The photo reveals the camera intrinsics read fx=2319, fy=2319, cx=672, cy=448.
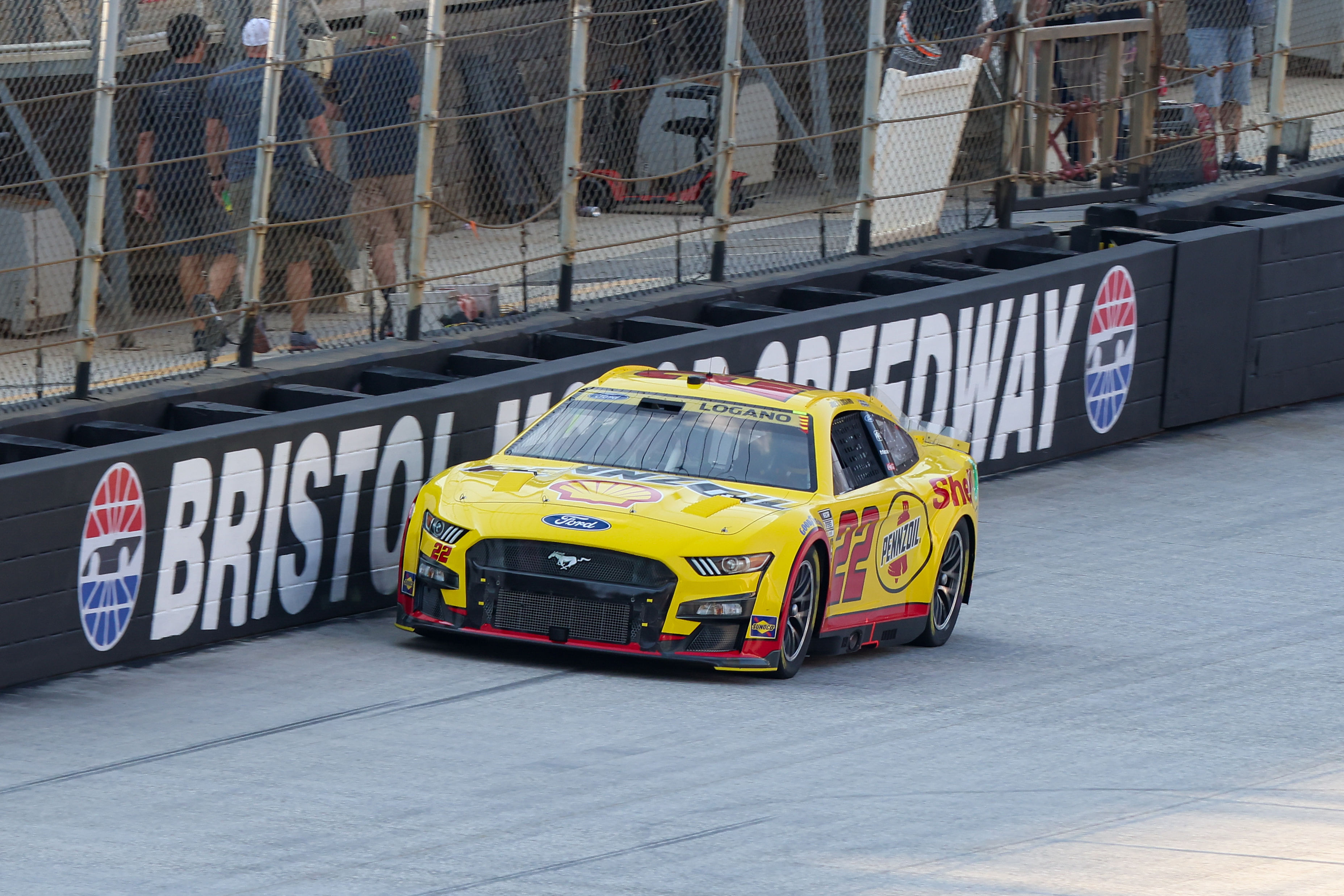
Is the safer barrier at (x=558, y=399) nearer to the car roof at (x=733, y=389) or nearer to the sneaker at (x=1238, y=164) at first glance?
the car roof at (x=733, y=389)

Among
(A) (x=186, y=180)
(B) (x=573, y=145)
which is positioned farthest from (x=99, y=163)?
(B) (x=573, y=145)

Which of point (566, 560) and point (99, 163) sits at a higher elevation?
point (99, 163)

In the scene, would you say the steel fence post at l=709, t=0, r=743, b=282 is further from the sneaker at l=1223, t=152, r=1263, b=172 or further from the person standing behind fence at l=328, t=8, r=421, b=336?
the sneaker at l=1223, t=152, r=1263, b=172

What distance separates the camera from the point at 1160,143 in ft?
64.4

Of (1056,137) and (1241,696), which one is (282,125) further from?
(1056,137)

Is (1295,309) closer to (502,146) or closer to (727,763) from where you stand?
(502,146)

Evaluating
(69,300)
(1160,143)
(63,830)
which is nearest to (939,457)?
(69,300)

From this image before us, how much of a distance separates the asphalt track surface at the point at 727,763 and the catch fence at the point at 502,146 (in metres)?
2.30

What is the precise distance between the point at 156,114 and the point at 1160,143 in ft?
33.3

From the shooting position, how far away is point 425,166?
13766 millimetres

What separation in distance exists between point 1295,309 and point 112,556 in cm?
1099

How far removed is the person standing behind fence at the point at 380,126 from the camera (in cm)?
1328

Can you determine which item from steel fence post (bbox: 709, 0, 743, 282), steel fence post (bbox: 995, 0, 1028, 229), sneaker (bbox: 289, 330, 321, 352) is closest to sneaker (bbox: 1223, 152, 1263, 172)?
steel fence post (bbox: 995, 0, 1028, 229)

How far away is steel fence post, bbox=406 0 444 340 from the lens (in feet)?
44.4
